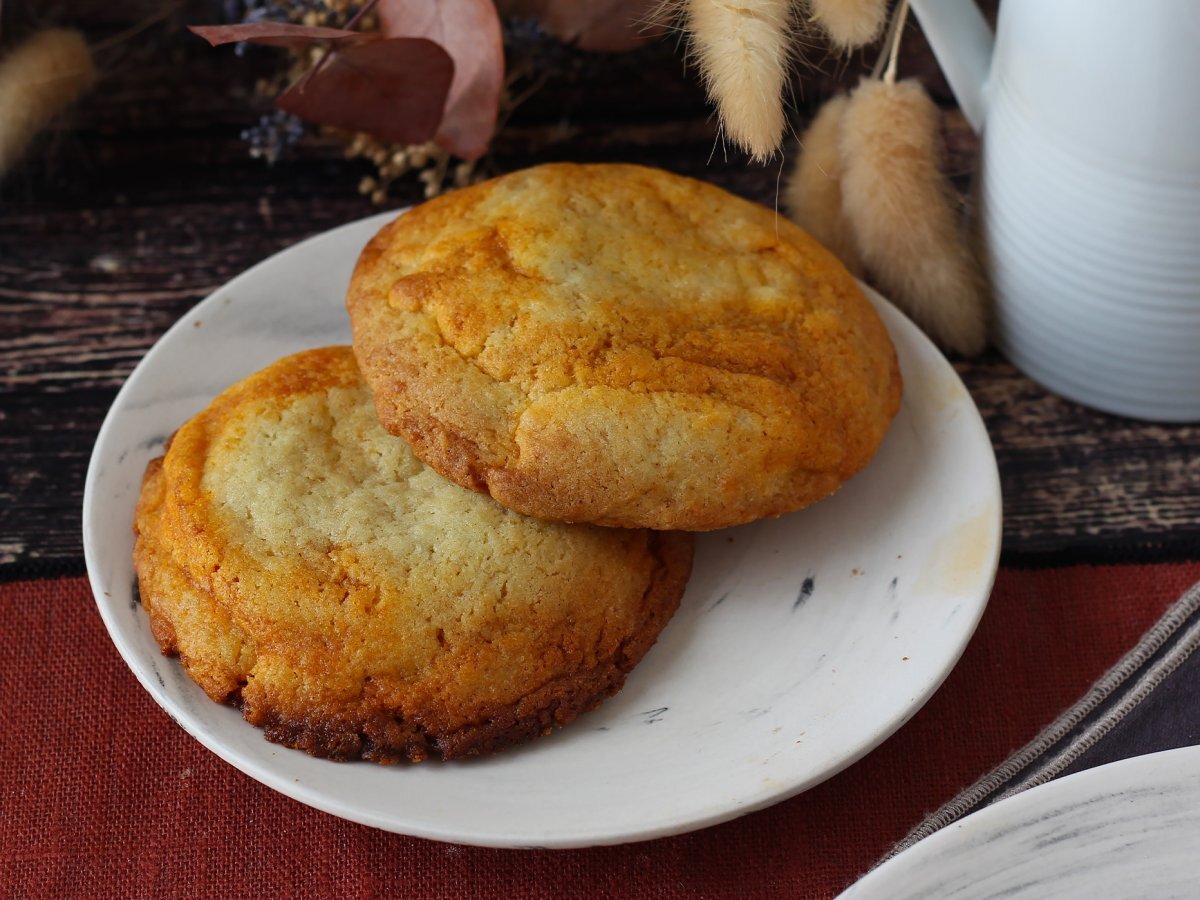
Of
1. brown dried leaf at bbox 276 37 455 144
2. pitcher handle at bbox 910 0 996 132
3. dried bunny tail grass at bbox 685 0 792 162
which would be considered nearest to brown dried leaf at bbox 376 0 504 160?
brown dried leaf at bbox 276 37 455 144

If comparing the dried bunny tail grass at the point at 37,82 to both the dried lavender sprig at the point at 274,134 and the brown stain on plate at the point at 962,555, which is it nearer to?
the dried lavender sprig at the point at 274,134

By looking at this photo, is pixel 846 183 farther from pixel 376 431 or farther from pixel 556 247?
pixel 376 431

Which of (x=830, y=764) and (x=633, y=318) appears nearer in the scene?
(x=830, y=764)

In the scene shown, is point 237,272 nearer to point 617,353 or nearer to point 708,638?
point 617,353

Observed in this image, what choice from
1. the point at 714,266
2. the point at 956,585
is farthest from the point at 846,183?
the point at 956,585

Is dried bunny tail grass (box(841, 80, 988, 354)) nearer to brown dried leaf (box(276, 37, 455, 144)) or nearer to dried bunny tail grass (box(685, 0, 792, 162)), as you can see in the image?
dried bunny tail grass (box(685, 0, 792, 162))
